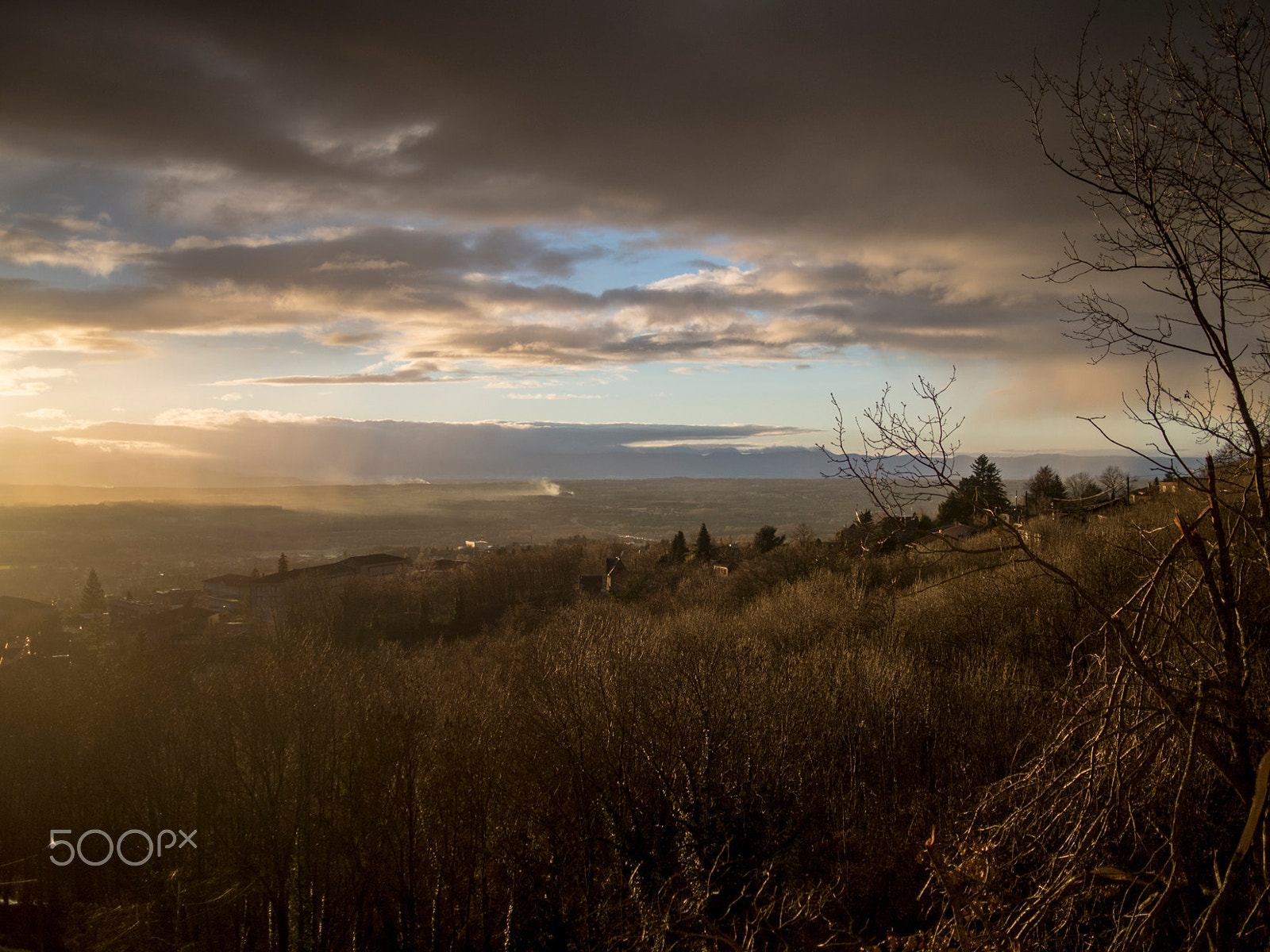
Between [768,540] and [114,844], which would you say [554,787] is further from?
[768,540]

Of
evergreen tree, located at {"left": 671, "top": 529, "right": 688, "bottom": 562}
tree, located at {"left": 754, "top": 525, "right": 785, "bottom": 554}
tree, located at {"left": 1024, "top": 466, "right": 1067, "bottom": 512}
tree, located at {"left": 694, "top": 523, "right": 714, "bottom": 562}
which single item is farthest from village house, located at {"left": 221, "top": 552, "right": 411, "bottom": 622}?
tree, located at {"left": 1024, "top": 466, "right": 1067, "bottom": 512}

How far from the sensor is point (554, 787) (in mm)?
16281

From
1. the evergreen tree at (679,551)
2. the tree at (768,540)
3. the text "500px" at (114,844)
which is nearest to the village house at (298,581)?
the evergreen tree at (679,551)

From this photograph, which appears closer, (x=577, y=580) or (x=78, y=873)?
(x=78, y=873)

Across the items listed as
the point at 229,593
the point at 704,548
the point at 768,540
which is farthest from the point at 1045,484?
the point at 229,593

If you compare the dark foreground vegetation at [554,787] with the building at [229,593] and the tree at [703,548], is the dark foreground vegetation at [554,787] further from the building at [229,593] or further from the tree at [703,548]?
the building at [229,593]

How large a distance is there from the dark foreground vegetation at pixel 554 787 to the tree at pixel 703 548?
1389 inches

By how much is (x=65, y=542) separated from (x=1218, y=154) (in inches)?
4637

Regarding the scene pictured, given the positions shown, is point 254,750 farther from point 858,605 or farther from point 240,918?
point 858,605

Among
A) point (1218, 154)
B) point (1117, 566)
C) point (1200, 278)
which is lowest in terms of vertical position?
point (1117, 566)

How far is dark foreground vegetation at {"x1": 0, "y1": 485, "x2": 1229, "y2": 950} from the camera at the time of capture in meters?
10.3

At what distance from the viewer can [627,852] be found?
12250 mm

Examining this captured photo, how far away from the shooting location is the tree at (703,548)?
2484 inches

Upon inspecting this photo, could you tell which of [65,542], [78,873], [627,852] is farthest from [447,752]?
[65,542]
